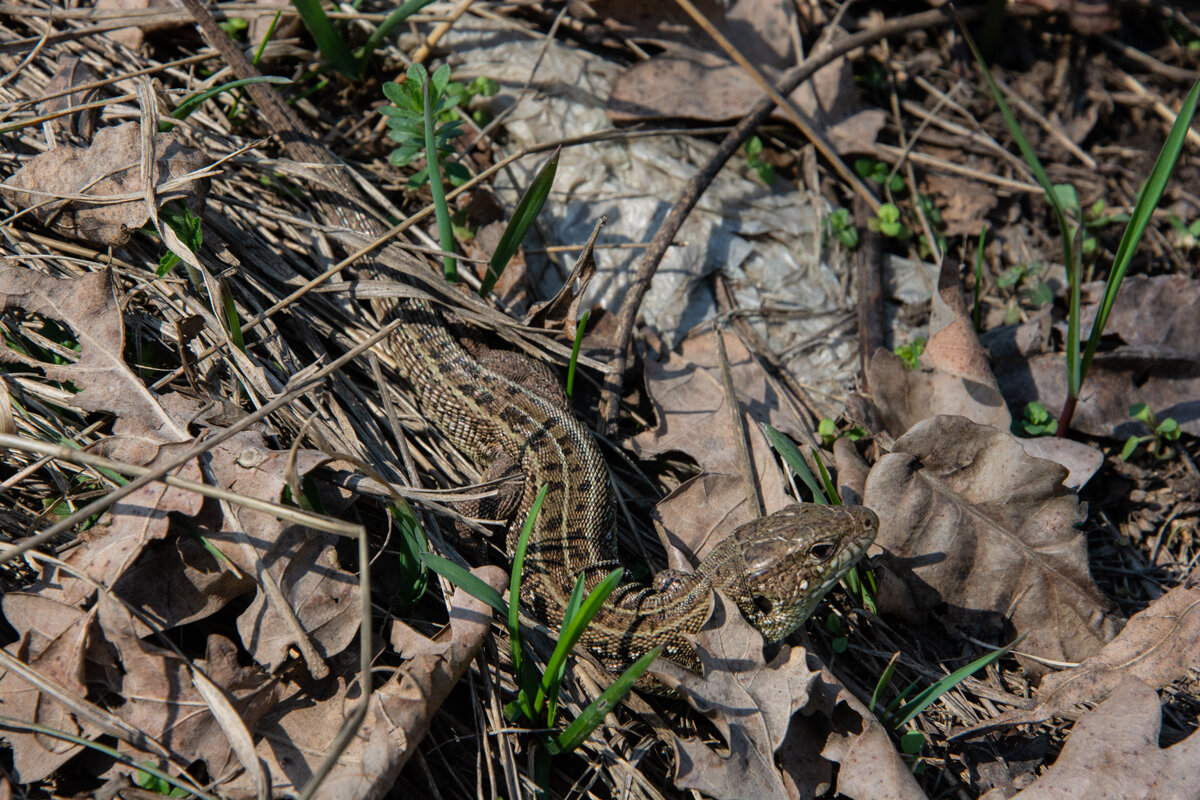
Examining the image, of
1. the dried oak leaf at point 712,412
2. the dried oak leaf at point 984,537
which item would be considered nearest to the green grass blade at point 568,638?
the dried oak leaf at point 712,412

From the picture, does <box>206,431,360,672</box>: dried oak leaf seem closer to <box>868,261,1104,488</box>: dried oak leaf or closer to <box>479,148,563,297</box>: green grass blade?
<box>479,148,563,297</box>: green grass blade

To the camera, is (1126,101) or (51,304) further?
(1126,101)

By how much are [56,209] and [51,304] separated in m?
0.70

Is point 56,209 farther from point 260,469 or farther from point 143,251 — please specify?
point 260,469

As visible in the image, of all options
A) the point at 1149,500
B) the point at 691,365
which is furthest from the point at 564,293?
the point at 1149,500

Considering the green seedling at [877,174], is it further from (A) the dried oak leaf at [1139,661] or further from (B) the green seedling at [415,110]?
(A) the dried oak leaf at [1139,661]

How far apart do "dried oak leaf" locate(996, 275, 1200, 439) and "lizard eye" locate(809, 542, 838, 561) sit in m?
1.96

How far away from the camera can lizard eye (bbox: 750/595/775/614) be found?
4090mm

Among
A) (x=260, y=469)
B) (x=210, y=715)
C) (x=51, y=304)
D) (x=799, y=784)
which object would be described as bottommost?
(x=799, y=784)

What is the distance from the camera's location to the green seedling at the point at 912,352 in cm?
477

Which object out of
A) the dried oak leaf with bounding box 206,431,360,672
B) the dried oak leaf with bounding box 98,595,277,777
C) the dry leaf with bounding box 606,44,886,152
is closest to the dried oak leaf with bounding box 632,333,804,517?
the dry leaf with bounding box 606,44,886,152

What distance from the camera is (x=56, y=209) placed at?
4109 millimetres

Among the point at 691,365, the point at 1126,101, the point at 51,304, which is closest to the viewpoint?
the point at 51,304

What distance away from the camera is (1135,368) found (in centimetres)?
497
